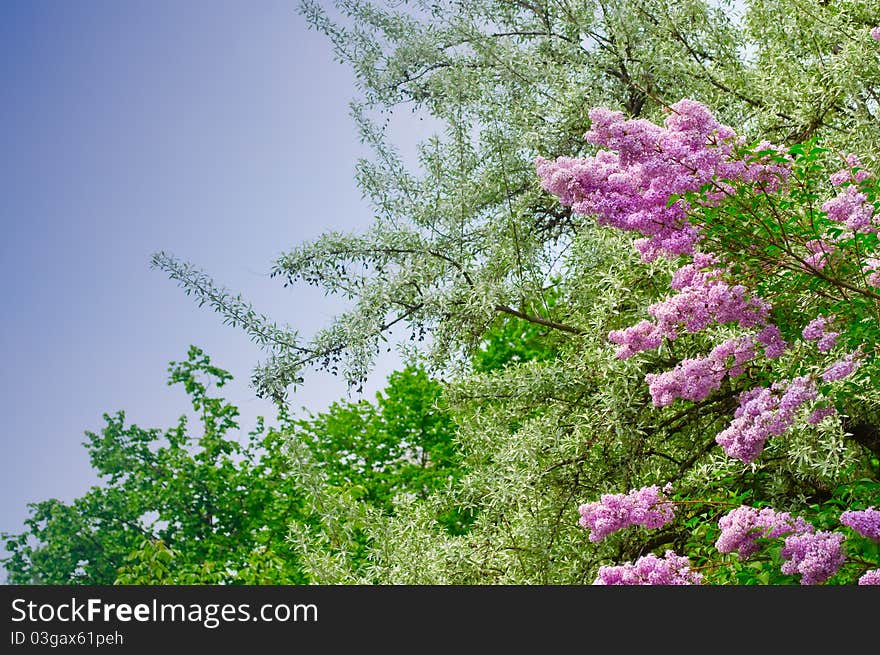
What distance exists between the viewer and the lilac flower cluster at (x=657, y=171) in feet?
20.1

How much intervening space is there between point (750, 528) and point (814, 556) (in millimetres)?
478

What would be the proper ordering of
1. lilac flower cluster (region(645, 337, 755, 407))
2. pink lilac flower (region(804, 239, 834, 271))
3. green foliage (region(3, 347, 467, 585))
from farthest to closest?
green foliage (region(3, 347, 467, 585)) < lilac flower cluster (region(645, 337, 755, 407)) < pink lilac flower (region(804, 239, 834, 271))

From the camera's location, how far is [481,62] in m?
10.8

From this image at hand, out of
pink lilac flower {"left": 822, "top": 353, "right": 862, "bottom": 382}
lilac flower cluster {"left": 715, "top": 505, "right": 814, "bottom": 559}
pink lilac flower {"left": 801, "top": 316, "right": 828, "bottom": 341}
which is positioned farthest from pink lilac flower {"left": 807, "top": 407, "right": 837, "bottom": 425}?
lilac flower cluster {"left": 715, "top": 505, "right": 814, "bottom": 559}

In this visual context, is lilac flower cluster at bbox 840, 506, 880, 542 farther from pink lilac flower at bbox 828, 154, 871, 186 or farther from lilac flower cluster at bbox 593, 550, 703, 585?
pink lilac flower at bbox 828, 154, 871, 186

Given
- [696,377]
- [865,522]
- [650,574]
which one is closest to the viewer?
[865,522]

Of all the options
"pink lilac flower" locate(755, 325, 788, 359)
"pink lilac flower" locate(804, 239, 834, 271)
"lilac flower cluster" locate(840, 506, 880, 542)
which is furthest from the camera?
"pink lilac flower" locate(755, 325, 788, 359)

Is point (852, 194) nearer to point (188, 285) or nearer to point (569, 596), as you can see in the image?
point (569, 596)

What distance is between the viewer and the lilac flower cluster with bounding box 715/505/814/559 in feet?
20.1

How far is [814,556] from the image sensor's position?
19.1 ft

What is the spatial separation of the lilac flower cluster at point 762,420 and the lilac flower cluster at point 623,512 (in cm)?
62

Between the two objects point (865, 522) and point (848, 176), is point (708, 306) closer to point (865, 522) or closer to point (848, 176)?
point (848, 176)

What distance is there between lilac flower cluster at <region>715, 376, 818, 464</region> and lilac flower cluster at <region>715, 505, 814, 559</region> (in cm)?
54

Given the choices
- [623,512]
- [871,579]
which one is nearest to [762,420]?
[623,512]
